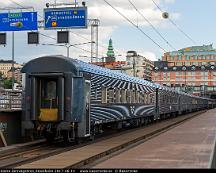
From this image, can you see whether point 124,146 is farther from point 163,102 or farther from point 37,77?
point 163,102

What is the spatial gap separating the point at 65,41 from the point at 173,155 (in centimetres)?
1944

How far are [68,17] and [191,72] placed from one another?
11395 centimetres

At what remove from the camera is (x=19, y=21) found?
3195 centimetres

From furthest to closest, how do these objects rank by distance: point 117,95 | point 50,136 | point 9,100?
point 117,95, point 9,100, point 50,136

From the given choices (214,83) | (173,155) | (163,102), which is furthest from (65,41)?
(214,83)

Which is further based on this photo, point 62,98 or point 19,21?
point 19,21

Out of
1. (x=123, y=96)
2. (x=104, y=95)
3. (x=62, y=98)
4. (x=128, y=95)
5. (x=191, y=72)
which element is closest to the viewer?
(x=62, y=98)

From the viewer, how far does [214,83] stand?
14450 cm

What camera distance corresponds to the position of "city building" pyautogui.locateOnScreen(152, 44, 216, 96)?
134 metres

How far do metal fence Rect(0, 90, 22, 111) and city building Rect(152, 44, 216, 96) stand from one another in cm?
10736

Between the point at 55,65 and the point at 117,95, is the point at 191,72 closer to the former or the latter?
the point at 117,95

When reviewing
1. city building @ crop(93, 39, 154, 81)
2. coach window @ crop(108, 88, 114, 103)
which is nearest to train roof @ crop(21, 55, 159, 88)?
coach window @ crop(108, 88, 114, 103)

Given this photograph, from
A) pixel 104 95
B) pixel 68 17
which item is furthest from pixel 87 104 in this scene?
pixel 68 17

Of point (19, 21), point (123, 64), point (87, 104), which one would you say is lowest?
point (87, 104)
